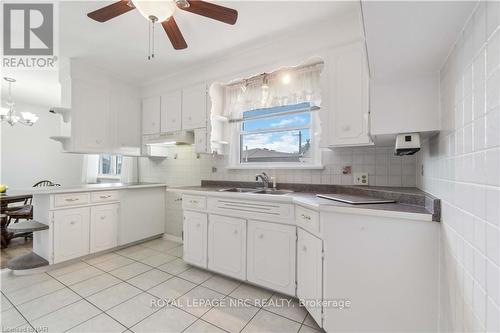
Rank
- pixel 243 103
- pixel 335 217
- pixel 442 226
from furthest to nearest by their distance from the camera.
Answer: pixel 243 103 → pixel 335 217 → pixel 442 226

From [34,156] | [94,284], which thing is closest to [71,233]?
[94,284]

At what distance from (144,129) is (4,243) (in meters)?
2.52

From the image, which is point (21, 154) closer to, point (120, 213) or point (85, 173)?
point (85, 173)

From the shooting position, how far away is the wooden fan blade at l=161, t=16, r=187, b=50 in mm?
1522

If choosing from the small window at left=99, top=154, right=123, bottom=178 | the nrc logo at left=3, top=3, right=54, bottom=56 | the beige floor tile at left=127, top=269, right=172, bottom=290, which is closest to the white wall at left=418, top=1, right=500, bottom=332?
the beige floor tile at left=127, top=269, right=172, bottom=290

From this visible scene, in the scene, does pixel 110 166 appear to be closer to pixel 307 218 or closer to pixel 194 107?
pixel 194 107

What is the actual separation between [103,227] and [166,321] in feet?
6.04

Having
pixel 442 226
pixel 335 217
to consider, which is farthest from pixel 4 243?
pixel 442 226

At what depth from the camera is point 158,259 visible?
106 inches

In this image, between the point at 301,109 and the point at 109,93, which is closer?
the point at 301,109

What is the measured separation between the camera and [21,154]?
420 cm

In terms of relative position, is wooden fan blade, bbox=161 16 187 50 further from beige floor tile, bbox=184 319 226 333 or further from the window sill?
beige floor tile, bbox=184 319 226 333

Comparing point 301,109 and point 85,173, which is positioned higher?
point 301,109

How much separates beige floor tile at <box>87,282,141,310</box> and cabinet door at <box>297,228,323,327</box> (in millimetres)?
1489
